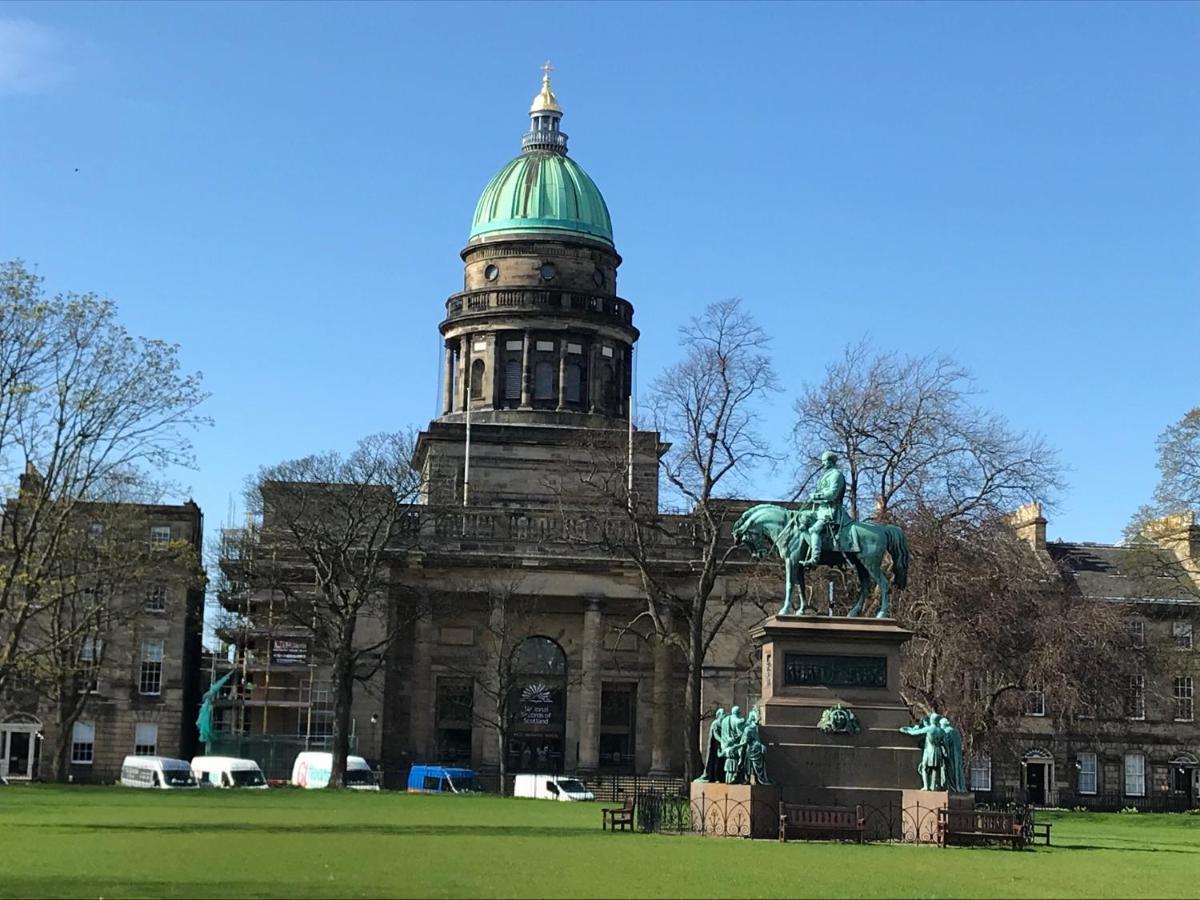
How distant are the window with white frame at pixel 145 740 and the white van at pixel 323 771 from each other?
30.9 feet

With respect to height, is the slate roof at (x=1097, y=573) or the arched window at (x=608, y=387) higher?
the arched window at (x=608, y=387)

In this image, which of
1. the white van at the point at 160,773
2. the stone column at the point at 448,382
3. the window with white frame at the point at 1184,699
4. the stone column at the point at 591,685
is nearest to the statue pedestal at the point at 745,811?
the white van at the point at 160,773

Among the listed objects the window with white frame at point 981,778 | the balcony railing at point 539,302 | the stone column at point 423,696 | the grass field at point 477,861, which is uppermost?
the balcony railing at point 539,302

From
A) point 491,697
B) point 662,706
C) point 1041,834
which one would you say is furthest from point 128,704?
point 1041,834

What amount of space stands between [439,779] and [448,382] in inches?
1140

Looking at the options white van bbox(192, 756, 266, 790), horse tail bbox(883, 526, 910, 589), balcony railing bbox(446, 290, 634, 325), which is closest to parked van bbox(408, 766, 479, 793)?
white van bbox(192, 756, 266, 790)

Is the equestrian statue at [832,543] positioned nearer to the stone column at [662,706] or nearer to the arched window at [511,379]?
the stone column at [662,706]

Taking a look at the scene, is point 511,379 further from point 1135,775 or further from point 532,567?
point 1135,775

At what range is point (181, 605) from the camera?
82438 mm

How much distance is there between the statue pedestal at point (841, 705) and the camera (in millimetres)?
36219

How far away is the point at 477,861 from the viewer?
93.8 feet

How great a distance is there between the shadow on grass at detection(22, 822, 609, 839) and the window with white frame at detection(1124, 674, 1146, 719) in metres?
34.8

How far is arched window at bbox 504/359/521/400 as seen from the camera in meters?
96.0

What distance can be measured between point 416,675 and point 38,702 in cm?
1664
